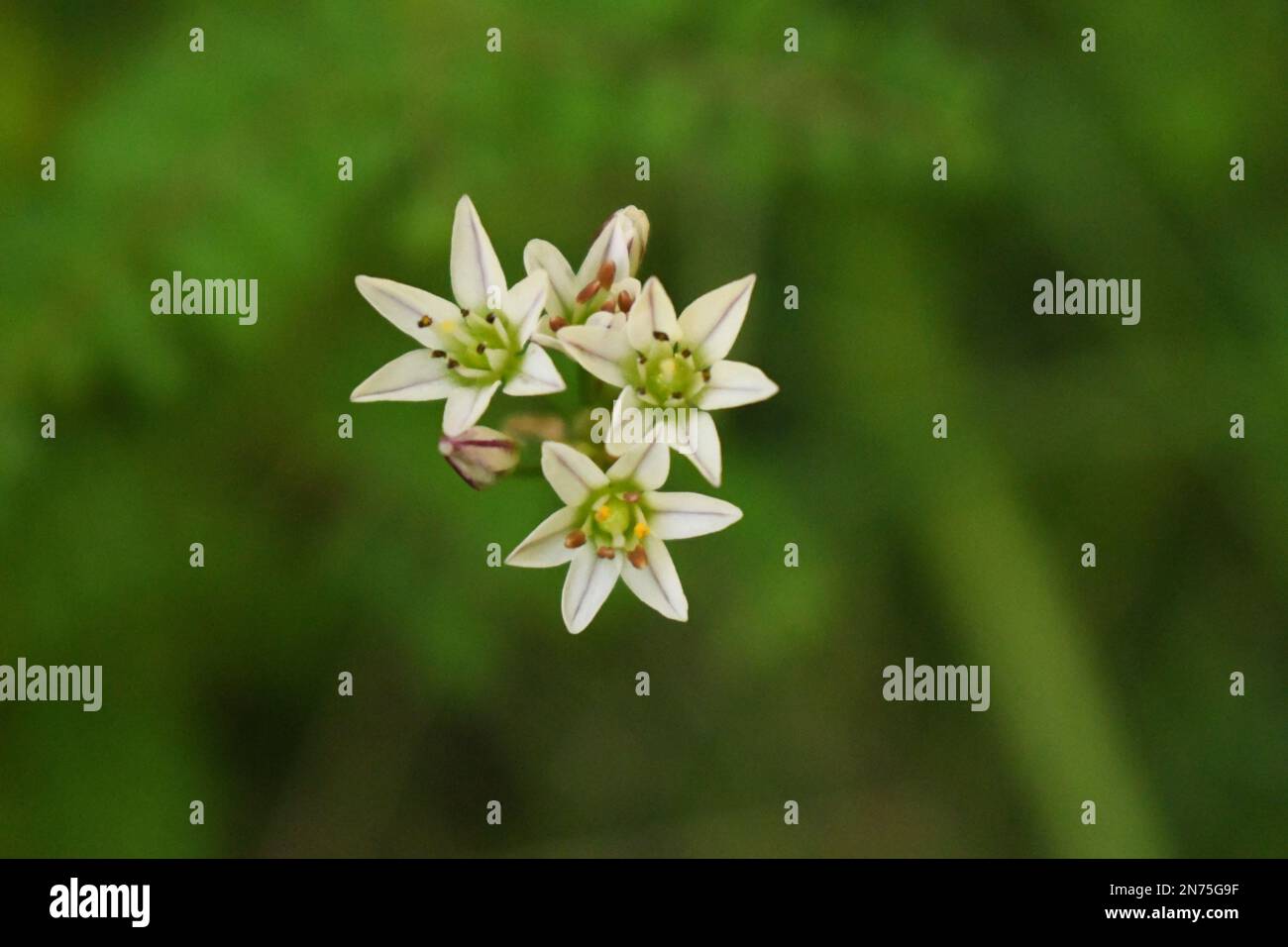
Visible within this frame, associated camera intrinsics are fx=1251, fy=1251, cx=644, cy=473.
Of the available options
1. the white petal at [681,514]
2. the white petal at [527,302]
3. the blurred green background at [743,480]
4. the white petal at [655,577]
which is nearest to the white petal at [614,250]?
the white petal at [527,302]

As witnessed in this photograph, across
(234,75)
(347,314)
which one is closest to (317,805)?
(347,314)

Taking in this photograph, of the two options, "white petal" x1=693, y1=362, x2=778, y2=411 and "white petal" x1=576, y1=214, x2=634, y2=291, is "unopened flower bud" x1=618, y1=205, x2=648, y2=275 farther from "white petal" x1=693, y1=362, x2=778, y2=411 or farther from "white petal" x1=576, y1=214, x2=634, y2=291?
"white petal" x1=693, y1=362, x2=778, y2=411

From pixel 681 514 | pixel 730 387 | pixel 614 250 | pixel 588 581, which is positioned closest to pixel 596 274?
pixel 614 250

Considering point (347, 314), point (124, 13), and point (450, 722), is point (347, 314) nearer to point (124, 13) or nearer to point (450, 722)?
point (124, 13)

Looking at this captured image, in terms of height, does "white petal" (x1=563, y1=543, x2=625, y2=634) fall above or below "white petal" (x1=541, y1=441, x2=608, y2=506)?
below

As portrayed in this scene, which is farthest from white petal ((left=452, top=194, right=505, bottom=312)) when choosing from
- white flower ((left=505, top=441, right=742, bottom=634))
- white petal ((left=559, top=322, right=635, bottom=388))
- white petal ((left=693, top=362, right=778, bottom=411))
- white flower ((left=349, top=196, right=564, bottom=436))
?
white petal ((left=693, top=362, right=778, bottom=411))

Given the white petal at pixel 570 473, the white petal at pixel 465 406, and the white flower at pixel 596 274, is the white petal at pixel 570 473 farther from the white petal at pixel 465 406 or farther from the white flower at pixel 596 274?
the white flower at pixel 596 274
